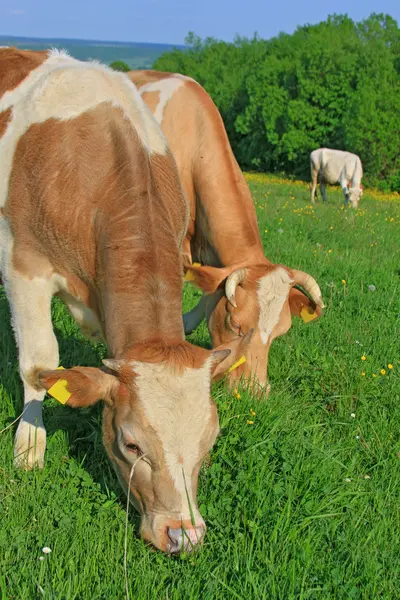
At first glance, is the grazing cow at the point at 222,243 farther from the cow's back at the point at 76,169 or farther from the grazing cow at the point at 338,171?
the grazing cow at the point at 338,171

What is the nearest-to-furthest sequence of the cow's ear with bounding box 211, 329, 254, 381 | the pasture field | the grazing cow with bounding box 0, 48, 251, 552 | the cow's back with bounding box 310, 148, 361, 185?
the pasture field < the grazing cow with bounding box 0, 48, 251, 552 < the cow's ear with bounding box 211, 329, 254, 381 < the cow's back with bounding box 310, 148, 361, 185

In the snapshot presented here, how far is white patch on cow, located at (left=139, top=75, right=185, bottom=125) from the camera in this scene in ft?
22.4

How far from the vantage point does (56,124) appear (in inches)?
169

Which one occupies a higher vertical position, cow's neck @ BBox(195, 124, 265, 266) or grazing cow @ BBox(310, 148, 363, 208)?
cow's neck @ BBox(195, 124, 265, 266)

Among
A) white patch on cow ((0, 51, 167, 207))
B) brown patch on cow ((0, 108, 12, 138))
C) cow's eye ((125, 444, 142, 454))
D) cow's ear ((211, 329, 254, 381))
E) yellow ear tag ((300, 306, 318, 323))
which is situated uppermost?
white patch on cow ((0, 51, 167, 207))

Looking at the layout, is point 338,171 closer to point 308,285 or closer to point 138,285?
point 308,285

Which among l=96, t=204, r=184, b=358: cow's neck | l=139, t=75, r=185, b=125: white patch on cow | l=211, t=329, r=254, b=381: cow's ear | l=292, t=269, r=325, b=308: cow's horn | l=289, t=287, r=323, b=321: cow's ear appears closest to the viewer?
l=211, t=329, r=254, b=381: cow's ear

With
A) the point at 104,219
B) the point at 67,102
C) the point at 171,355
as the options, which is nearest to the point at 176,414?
the point at 171,355

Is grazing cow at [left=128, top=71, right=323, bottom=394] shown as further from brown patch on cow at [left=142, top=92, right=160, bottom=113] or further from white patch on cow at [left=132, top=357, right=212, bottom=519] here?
white patch on cow at [left=132, top=357, right=212, bottom=519]

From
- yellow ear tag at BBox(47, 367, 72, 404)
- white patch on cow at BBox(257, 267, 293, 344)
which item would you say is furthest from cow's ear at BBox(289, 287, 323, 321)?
yellow ear tag at BBox(47, 367, 72, 404)

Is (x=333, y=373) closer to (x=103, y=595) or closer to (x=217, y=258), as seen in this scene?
(x=217, y=258)

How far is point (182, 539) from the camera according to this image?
3.10m

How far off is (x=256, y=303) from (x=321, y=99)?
1529 inches

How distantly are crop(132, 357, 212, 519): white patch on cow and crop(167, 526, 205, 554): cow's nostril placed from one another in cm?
7
